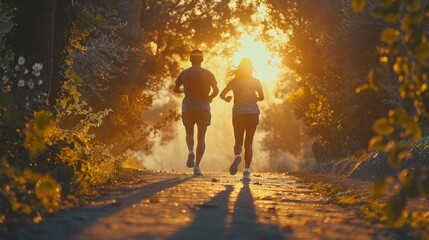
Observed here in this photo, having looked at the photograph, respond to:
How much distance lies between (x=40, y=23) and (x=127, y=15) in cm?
1528

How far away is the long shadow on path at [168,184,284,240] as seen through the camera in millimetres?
5695

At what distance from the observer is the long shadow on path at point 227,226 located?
224 inches

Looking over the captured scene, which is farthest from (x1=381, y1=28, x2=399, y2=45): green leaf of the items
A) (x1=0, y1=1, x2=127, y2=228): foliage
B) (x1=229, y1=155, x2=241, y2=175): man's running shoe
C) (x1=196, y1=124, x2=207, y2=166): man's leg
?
(x1=196, y1=124, x2=207, y2=166): man's leg

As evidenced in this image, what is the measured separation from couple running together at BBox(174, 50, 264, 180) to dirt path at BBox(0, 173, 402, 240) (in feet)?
15.4

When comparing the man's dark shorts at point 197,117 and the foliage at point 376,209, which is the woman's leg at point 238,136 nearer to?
the man's dark shorts at point 197,117

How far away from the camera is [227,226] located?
621 centimetres

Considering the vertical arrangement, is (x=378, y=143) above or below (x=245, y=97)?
below

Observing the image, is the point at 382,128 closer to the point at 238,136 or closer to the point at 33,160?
the point at 33,160

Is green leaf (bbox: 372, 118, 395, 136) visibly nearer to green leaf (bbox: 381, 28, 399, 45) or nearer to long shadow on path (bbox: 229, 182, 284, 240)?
green leaf (bbox: 381, 28, 399, 45)

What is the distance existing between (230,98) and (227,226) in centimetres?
792

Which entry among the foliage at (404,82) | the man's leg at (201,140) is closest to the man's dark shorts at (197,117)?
the man's leg at (201,140)

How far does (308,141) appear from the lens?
49.8m

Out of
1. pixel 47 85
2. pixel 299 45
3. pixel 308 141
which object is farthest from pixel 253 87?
pixel 308 141

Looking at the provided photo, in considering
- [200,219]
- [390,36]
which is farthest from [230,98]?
[390,36]
